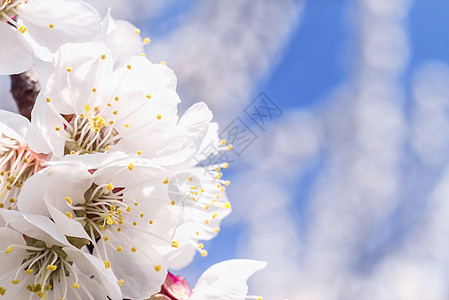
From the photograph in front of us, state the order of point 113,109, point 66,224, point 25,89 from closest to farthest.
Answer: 1. point 66,224
2. point 113,109
3. point 25,89

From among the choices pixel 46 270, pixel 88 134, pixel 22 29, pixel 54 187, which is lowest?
pixel 46 270

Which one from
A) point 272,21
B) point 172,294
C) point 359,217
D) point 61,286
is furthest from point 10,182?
point 359,217

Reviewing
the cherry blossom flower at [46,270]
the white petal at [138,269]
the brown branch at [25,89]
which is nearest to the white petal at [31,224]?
the cherry blossom flower at [46,270]

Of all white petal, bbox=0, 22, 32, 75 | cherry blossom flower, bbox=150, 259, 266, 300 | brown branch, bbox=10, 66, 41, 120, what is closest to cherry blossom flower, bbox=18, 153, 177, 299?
cherry blossom flower, bbox=150, 259, 266, 300

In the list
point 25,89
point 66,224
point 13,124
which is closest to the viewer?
point 66,224

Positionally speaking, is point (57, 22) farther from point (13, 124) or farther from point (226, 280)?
point (226, 280)

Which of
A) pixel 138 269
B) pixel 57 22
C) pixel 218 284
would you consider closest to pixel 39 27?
pixel 57 22
